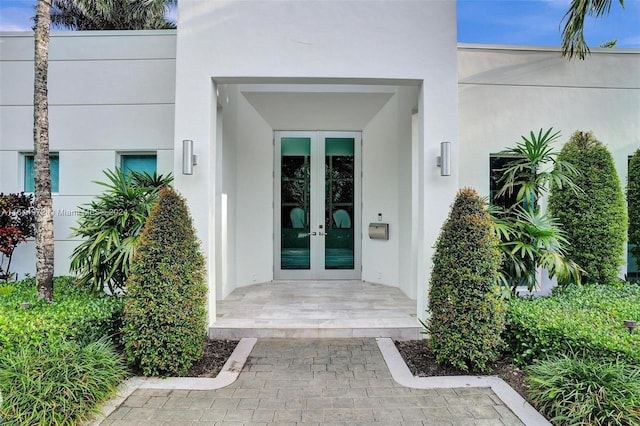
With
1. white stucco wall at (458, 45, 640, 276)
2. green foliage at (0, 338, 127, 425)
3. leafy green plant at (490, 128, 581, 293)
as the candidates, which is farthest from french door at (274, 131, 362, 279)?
green foliage at (0, 338, 127, 425)

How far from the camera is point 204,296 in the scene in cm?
379

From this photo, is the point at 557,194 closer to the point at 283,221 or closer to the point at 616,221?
the point at 616,221

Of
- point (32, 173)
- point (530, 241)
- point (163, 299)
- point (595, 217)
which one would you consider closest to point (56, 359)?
point (163, 299)

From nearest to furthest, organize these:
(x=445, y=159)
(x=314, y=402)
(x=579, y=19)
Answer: (x=314, y=402)
(x=445, y=159)
(x=579, y=19)

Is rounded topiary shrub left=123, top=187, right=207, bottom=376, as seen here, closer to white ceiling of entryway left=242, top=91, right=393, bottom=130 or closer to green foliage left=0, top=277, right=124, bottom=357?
green foliage left=0, top=277, right=124, bottom=357

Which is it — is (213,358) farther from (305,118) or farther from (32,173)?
(32,173)

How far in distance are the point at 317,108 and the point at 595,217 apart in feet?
16.8

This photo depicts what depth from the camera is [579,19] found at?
18.5 ft

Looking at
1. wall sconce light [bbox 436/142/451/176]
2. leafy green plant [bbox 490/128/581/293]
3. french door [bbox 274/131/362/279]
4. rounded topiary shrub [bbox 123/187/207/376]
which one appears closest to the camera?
rounded topiary shrub [bbox 123/187/207/376]

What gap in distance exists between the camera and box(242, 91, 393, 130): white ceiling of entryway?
696 centimetres

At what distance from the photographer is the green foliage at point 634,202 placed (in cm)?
603

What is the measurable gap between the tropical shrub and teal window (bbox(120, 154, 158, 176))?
1.54 metres

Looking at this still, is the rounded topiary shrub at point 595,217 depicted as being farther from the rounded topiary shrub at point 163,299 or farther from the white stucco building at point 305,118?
the rounded topiary shrub at point 163,299

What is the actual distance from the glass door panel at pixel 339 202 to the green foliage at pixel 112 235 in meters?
4.18
